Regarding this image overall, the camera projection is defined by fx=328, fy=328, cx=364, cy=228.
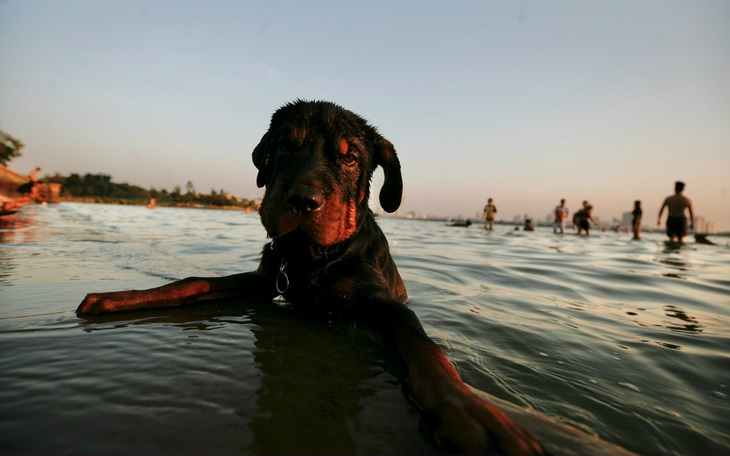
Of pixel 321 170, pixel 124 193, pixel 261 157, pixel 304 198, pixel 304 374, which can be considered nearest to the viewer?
pixel 304 374

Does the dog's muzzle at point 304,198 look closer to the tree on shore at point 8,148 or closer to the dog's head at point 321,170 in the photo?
the dog's head at point 321,170

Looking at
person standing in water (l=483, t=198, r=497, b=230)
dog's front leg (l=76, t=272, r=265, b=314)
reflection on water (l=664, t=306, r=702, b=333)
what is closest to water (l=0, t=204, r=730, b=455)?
reflection on water (l=664, t=306, r=702, b=333)

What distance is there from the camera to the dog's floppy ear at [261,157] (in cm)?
360

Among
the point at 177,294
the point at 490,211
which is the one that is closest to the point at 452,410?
the point at 177,294

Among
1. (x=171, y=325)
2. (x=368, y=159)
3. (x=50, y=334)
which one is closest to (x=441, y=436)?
(x=171, y=325)

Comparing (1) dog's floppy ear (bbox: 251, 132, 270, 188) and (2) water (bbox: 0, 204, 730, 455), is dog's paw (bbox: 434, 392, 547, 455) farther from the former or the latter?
(1) dog's floppy ear (bbox: 251, 132, 270, 188)

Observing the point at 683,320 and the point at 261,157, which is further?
the point at 261,157

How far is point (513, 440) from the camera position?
1.17 m

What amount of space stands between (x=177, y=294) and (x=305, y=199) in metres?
1.43

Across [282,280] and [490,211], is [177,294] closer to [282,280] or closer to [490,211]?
[282,280]

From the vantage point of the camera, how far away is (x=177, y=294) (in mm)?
2760

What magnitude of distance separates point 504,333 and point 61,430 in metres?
2.64

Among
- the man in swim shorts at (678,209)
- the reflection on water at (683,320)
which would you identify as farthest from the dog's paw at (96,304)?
the man in swim shorts at (678,209)

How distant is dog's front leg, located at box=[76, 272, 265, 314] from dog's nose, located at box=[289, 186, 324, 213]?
1.21 m
